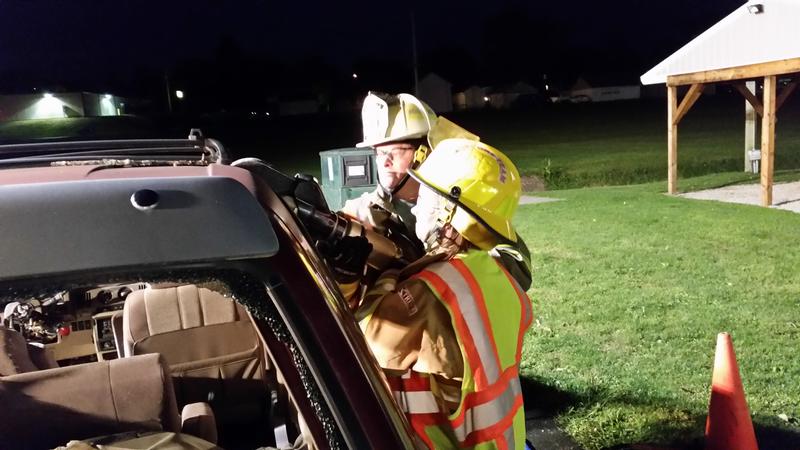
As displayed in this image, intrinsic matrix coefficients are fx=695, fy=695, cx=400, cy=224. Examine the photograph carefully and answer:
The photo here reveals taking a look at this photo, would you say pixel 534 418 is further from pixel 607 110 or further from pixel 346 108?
pixel 346 108

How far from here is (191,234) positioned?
111cm

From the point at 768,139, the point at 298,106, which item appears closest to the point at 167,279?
the point at 768,139

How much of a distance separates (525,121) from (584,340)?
136 ft

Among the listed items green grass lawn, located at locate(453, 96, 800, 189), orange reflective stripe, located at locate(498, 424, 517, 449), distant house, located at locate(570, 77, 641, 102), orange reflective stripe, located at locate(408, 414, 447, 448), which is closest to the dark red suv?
orange reflective stripe, located at locate(408, 414, 447, 448)

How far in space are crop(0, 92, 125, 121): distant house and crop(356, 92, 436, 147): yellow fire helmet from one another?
65.5 m

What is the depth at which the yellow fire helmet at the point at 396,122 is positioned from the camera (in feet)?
12.4

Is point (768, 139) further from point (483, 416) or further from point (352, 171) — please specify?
point (483, 416)

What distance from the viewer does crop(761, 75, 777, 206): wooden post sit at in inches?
478

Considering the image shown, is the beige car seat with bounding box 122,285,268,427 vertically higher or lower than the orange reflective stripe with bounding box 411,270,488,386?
lower

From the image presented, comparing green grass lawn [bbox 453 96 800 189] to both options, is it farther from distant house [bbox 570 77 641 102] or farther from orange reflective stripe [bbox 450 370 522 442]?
distant house [bbox 570 77 641 102]

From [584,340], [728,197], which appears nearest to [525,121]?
[728,197]

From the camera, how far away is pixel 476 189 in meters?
2.30

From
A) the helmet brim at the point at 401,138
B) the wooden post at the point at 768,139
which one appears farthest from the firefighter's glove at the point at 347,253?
the wooden post at the point at 768,139

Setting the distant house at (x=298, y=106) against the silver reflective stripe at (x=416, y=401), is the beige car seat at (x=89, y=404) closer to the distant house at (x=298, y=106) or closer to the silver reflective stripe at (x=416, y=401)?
the silver reflective stripe at (x=416, y=401)
